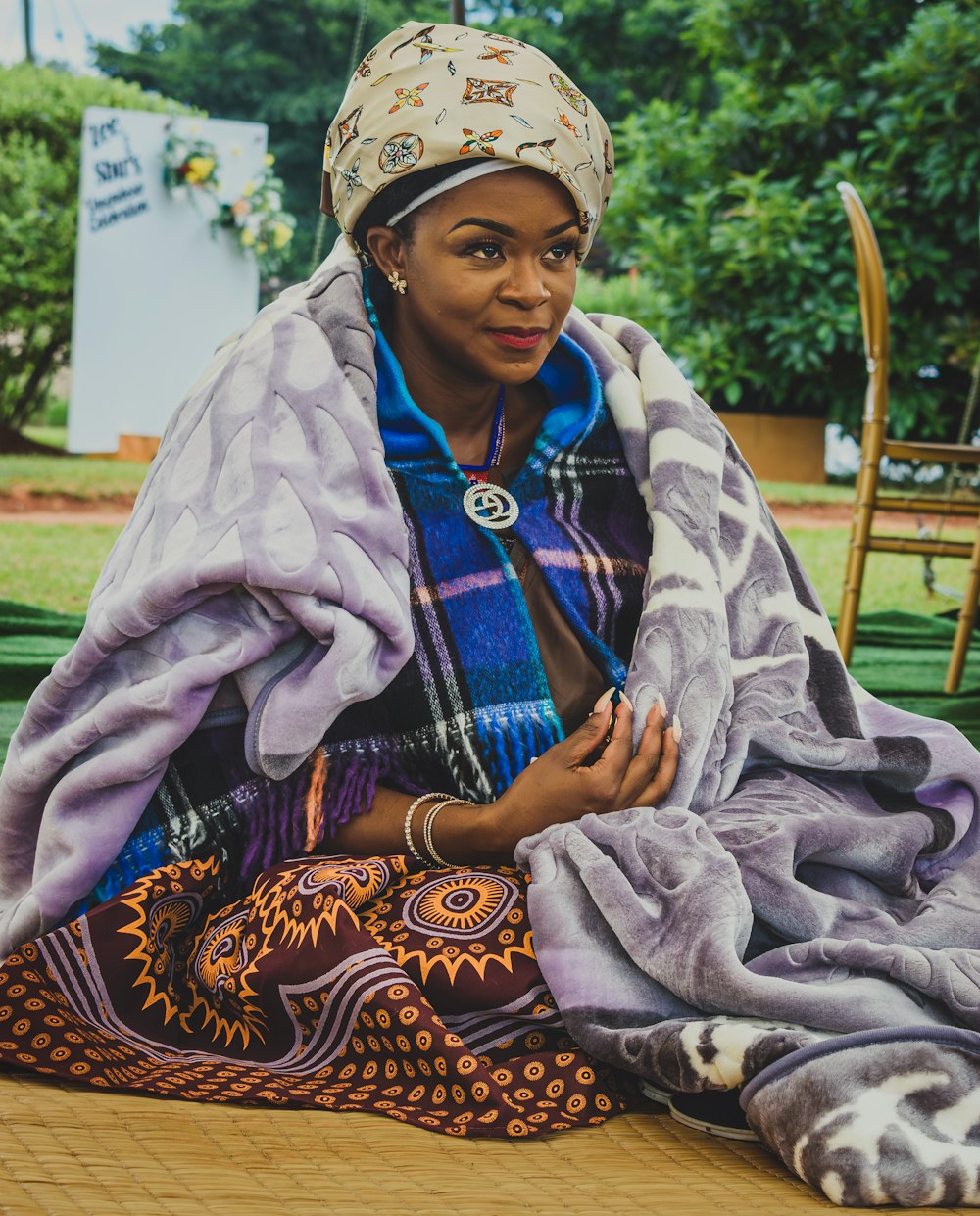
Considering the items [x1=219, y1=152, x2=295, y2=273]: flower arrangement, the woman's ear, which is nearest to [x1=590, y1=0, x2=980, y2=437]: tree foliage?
[x1=219, y1=152, x2=295, y2=273]: flower arrangement

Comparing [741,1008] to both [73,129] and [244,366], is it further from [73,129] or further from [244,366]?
[73,129]

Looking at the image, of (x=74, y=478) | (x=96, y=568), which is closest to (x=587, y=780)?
(x=96, y=568)

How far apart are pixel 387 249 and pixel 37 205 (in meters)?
8.91

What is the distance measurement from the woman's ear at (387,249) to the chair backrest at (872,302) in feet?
9.38

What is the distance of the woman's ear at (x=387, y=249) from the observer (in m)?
2.12

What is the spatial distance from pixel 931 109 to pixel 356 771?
7.22 metres

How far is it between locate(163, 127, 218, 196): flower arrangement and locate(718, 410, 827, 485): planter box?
11.6 feet

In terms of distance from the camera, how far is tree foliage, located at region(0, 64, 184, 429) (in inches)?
399

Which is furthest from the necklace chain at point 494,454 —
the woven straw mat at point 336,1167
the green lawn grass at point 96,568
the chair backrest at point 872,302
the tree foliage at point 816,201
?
the tree foliage at point 816,201

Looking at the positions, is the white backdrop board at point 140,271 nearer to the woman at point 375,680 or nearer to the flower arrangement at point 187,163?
the flower arrangement at point 187,163

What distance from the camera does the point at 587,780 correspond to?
187cm

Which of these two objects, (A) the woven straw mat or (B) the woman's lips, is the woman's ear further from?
(A) the woven straw mat

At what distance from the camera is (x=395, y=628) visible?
1911 millimetres

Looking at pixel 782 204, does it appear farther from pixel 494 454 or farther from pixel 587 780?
pixel 587 780
